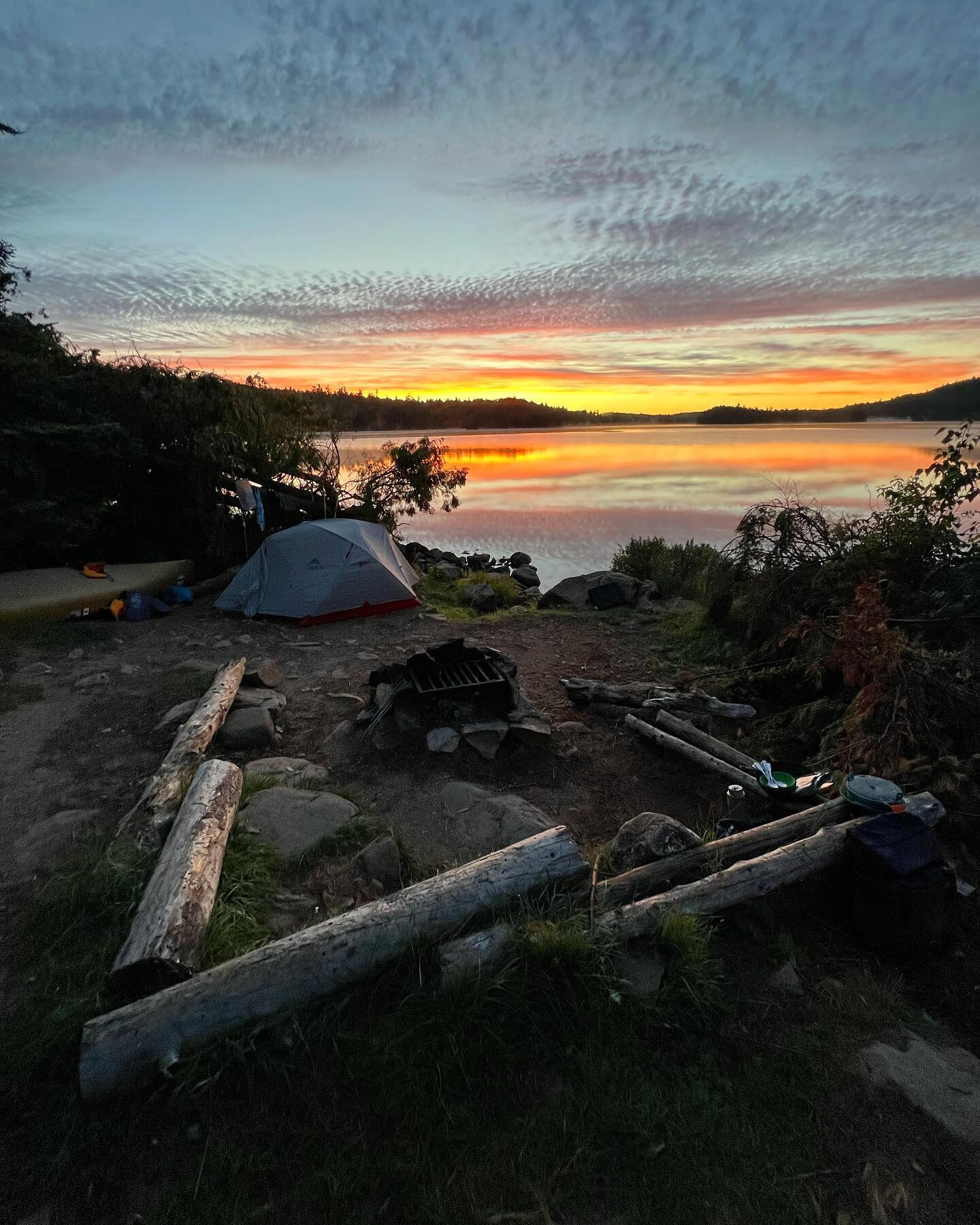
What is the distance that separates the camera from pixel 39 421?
11086mm

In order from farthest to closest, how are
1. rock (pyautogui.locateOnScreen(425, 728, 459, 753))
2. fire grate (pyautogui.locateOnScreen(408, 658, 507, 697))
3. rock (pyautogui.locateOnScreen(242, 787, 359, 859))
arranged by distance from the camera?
fire grate (pyautogui.locateOnScreen(408, 658, 507, 697)) < rock (pyautogui.locateOnScreen(425, 728, 459, 753)) < rock (pyautogui.locateOnScreen(242, 787, 359, 859))

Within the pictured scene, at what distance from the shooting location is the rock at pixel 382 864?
4266 millimetres

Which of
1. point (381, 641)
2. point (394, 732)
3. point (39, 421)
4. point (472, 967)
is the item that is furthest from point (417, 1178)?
point (39, 421)

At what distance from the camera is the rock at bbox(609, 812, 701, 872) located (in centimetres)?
409

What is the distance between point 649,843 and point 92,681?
726cm

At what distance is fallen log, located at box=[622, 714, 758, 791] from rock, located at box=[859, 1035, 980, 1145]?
2390mm

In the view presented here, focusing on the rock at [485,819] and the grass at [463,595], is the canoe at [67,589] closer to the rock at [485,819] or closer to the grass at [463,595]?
the grass at [463,595]

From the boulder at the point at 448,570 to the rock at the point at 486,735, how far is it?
9907mm

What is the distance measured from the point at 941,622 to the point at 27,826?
887 centimetres

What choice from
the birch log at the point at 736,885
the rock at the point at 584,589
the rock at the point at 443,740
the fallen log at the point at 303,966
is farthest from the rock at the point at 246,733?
the rock at the point at 584,589

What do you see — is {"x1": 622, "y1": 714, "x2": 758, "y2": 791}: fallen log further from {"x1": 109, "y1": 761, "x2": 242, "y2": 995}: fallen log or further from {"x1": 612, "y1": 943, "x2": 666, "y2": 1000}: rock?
{"x1": 109, "y1": 761, "x2": 242, "y2": 995}: fallen log

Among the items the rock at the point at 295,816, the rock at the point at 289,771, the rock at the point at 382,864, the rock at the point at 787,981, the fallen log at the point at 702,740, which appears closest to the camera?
the rock at the point at 787,981

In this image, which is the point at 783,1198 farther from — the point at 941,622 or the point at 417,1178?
the point at 941,622

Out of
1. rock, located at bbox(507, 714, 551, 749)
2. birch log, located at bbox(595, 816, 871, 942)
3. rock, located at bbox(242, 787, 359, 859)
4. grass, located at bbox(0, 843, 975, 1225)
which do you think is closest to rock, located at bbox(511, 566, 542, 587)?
rock, located at bbox(507, 714, 551, 749)
